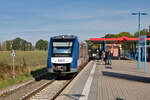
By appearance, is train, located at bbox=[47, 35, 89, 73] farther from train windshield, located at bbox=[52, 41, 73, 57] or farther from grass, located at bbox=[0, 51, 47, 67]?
grass, located at bbox=[0, 51, 47, 67]

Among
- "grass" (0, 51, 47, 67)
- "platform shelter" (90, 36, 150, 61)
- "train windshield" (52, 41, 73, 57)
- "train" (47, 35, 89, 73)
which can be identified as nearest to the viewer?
"train" (47, 35, 89, 73)

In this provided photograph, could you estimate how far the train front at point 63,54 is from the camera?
14.3 meters

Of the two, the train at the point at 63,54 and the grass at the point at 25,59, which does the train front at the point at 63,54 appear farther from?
the grass at the point at 25,59

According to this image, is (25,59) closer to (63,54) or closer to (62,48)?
(62,48)

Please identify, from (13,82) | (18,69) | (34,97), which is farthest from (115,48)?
(34,97)

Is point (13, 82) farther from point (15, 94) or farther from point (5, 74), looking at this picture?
point (15, 94)

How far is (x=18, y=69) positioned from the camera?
720 inches

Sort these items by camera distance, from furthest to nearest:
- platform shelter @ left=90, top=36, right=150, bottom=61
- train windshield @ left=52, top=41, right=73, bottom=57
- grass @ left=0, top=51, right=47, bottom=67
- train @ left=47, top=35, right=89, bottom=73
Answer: platform shelter @ left=90, top=36, right=150, bottom=61
grass @ left=0, top=51, right=47, bottom=67
train windshield @ left=52, top=41, right=73, bottom=57
train @ left=47, top=35, right=89, bottom=73

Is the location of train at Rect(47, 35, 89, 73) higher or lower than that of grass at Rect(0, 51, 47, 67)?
higher

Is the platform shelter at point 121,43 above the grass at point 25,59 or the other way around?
above

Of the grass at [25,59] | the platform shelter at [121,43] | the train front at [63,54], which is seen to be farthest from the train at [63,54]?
the platform shelter at [121,43]

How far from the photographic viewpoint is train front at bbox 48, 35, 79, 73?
1430 cm

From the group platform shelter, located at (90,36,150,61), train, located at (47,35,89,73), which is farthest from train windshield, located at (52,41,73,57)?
platform shelter, located at (90,36,150,61)

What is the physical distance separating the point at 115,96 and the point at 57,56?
648 centimetres
